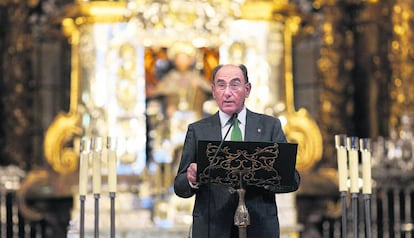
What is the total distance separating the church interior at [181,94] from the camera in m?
11.6

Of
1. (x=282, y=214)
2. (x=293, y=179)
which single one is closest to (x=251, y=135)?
(x=293, y=179)

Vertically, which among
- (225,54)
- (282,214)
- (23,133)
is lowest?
(282,214)

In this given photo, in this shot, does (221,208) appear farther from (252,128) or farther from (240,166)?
(252,128)

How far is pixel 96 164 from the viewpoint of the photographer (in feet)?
20.7

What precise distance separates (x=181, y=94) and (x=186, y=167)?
267 inches

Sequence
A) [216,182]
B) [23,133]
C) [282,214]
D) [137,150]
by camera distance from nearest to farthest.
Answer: [216,182], [282,214], [137,150], [23,133]

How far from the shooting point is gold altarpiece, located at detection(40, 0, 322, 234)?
1169 centimetres

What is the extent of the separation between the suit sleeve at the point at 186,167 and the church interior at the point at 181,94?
18.0 ft

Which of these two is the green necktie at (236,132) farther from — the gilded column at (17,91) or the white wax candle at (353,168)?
the gilded column at (17,91)

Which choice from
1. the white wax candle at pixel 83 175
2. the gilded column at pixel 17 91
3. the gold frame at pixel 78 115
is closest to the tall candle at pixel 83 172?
the white wax candle at pixel 83 175

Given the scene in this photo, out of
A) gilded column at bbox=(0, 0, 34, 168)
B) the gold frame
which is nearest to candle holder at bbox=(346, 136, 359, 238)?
the gold frame

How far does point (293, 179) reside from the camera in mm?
5039

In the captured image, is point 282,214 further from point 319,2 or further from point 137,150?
point 319,2

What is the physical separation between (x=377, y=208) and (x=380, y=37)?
2005 mm
